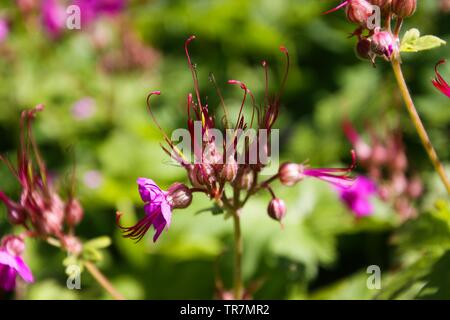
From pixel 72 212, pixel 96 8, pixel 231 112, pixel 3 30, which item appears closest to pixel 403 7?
pixel 72 212

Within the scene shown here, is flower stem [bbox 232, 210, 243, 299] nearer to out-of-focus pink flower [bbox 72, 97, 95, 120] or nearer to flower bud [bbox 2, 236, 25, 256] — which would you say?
flower bud [bbox 2, 236, 25, 256]

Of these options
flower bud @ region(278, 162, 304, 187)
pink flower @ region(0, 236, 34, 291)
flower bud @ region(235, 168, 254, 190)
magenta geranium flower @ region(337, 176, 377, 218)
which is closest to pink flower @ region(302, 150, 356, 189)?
flower bud @ region(278, 162, 304, 187)

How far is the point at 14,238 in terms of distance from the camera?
149cm

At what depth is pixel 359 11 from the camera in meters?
1.30

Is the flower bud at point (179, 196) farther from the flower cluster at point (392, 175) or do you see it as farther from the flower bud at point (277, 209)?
the flower cluster at point (392, 175)

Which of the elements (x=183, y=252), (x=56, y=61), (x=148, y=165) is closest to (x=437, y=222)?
(x=183, y=252)

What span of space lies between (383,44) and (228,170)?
0.44m

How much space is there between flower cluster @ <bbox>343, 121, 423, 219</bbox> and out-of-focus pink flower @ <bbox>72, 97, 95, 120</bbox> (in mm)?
1488

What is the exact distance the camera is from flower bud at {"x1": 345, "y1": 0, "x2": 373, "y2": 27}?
1298mm

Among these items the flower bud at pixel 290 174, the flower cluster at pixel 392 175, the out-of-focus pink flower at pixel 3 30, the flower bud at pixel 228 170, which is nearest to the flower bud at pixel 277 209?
the flower bud at pixel 290 174

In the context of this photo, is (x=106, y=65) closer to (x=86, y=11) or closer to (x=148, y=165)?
(x=86, y=11)

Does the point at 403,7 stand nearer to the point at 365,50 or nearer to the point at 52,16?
the point at 365,50
